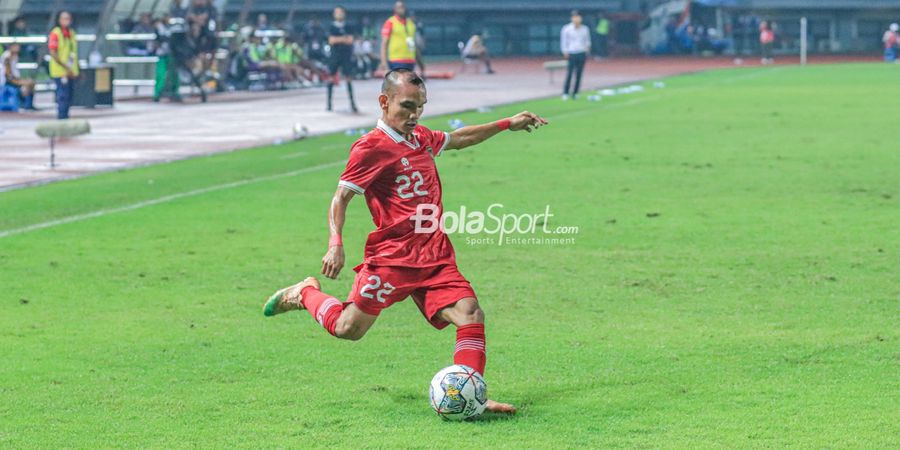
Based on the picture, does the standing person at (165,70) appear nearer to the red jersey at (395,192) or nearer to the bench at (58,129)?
the bench at (58,129)

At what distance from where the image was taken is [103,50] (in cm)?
3691

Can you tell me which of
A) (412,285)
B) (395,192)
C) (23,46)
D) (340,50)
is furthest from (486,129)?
(23,46)

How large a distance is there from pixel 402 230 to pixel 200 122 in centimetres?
2149

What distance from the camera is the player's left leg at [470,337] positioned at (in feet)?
22.1

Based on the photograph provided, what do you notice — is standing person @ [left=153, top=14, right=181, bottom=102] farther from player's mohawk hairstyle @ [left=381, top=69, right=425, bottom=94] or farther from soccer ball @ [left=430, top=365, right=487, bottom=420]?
soccer ball @ [left=430, top=365, right=487, bottom=420]

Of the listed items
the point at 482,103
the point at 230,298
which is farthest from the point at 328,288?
the point at 482,103

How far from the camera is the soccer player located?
689 cm

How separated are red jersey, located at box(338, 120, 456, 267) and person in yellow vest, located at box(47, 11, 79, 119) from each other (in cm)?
2228

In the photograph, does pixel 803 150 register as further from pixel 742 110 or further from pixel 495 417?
pixel 495 417

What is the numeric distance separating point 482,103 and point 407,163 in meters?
26.2

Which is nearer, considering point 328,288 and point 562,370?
point 562,370

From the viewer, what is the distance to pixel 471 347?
677 centimetres

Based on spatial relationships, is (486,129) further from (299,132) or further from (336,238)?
(299,132)

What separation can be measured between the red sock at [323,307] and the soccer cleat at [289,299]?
0.18 ft
